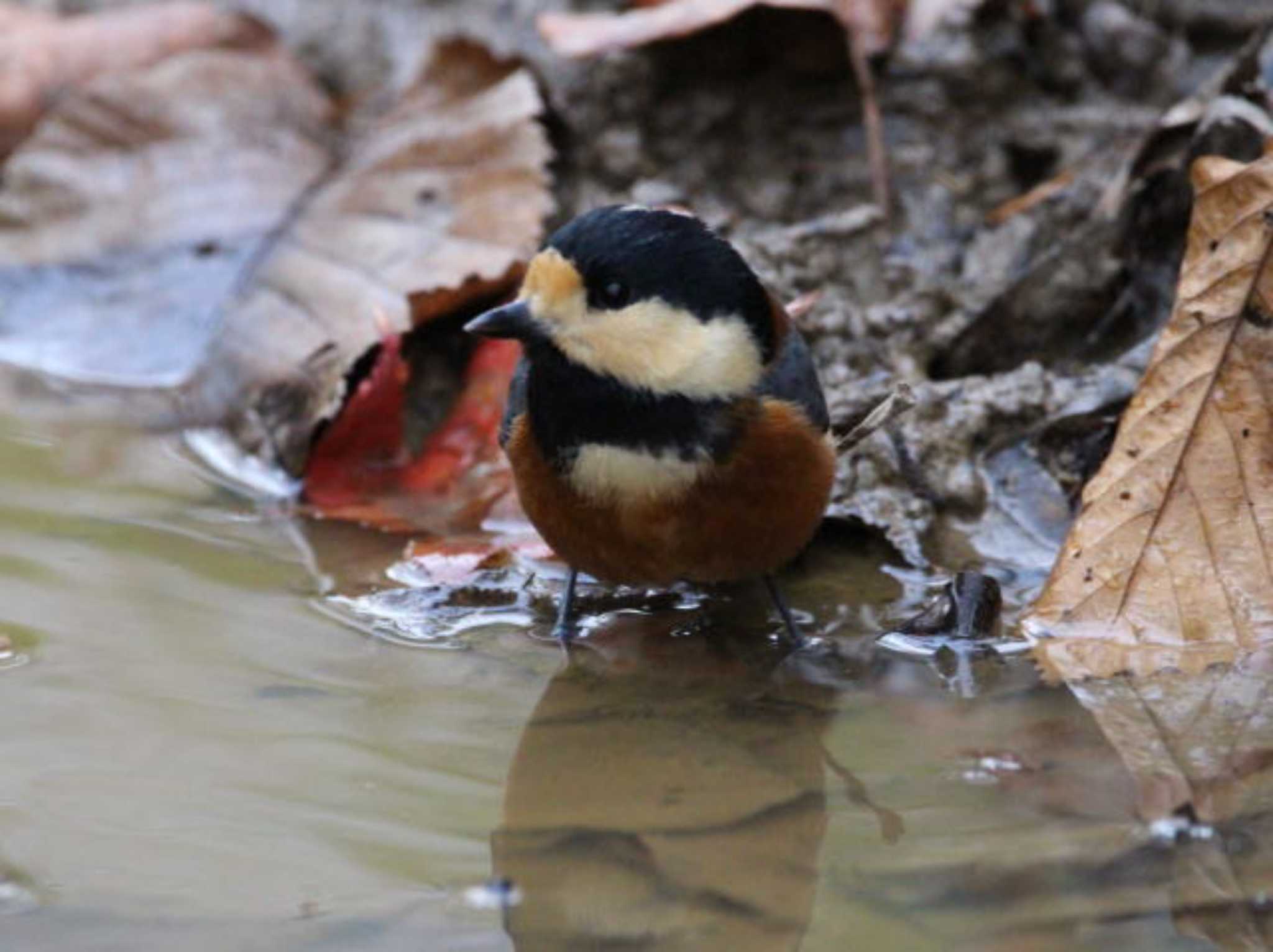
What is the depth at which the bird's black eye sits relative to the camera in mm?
3219

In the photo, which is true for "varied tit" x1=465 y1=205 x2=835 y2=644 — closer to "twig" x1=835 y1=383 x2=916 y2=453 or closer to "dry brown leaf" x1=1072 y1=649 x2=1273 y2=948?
"twig" x1=835 y1=383 x2=916 y2=453

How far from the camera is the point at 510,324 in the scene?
127 inches

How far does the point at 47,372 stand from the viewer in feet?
15.9

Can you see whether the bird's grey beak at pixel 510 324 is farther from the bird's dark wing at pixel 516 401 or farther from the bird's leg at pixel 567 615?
the bird's leg at pixel 567 615

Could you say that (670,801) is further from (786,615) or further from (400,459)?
(400,459)

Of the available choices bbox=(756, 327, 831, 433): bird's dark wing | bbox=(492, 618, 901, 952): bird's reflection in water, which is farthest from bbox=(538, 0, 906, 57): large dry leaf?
bbox=(492, 618, 901, 952): bird's reflection in water

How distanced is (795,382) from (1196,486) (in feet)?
2.42

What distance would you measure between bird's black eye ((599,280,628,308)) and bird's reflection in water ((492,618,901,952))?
2.11 ft

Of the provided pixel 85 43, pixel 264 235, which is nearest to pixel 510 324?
pixel 264 235

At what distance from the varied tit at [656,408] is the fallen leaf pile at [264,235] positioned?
85 cm

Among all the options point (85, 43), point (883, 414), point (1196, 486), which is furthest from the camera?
point (85, 43)

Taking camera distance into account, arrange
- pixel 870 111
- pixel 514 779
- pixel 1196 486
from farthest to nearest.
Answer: pixel 870 111 → pixel 1196 486 → pixel 514 779

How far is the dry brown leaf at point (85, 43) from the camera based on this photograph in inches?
218

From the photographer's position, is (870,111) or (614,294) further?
(870,111)
